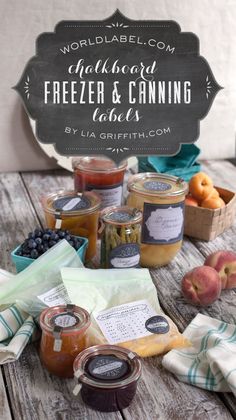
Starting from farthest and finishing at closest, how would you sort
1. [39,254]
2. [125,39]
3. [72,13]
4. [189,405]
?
1. [72,13]
2. [125,39]
3. [39,254]
4. [189,405]

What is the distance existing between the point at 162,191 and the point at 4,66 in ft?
2.42

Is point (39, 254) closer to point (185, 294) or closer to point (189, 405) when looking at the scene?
point (185, 294)

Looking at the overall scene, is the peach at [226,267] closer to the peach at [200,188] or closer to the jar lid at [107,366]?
the peach at [200,188]

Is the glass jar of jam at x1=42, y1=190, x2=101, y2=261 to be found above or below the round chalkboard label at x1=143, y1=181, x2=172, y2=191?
below

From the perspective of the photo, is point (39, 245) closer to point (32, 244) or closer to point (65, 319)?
point (32, 244)

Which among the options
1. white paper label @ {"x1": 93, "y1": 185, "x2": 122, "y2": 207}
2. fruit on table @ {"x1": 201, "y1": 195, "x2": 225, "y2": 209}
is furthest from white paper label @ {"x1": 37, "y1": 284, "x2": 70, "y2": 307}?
fruit on table @ {"x1": 201, "y1": 195, "x2": 225, "y2": 209}

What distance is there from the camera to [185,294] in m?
1.26

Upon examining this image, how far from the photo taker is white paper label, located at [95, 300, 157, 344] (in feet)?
3.63

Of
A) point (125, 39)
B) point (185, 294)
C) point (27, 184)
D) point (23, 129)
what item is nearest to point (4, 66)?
point (23, 129)

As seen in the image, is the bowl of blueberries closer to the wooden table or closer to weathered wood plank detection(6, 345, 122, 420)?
the wooden table

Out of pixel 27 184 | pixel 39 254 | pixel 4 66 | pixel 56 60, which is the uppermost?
pixel 56 60

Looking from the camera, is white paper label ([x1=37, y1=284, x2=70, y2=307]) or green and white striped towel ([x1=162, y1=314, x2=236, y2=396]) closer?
green and white striped towel ([x1=162, y1=314, x2=236, y2=396])

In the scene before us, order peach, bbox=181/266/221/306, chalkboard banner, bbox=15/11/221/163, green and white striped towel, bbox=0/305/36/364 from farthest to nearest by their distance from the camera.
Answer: chalkboard banner, bbox=15/11/221/163
peach, bbox=181/266/221/306
green and white striped towel, bbox=0/305/36/364

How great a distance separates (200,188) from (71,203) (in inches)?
11.5
